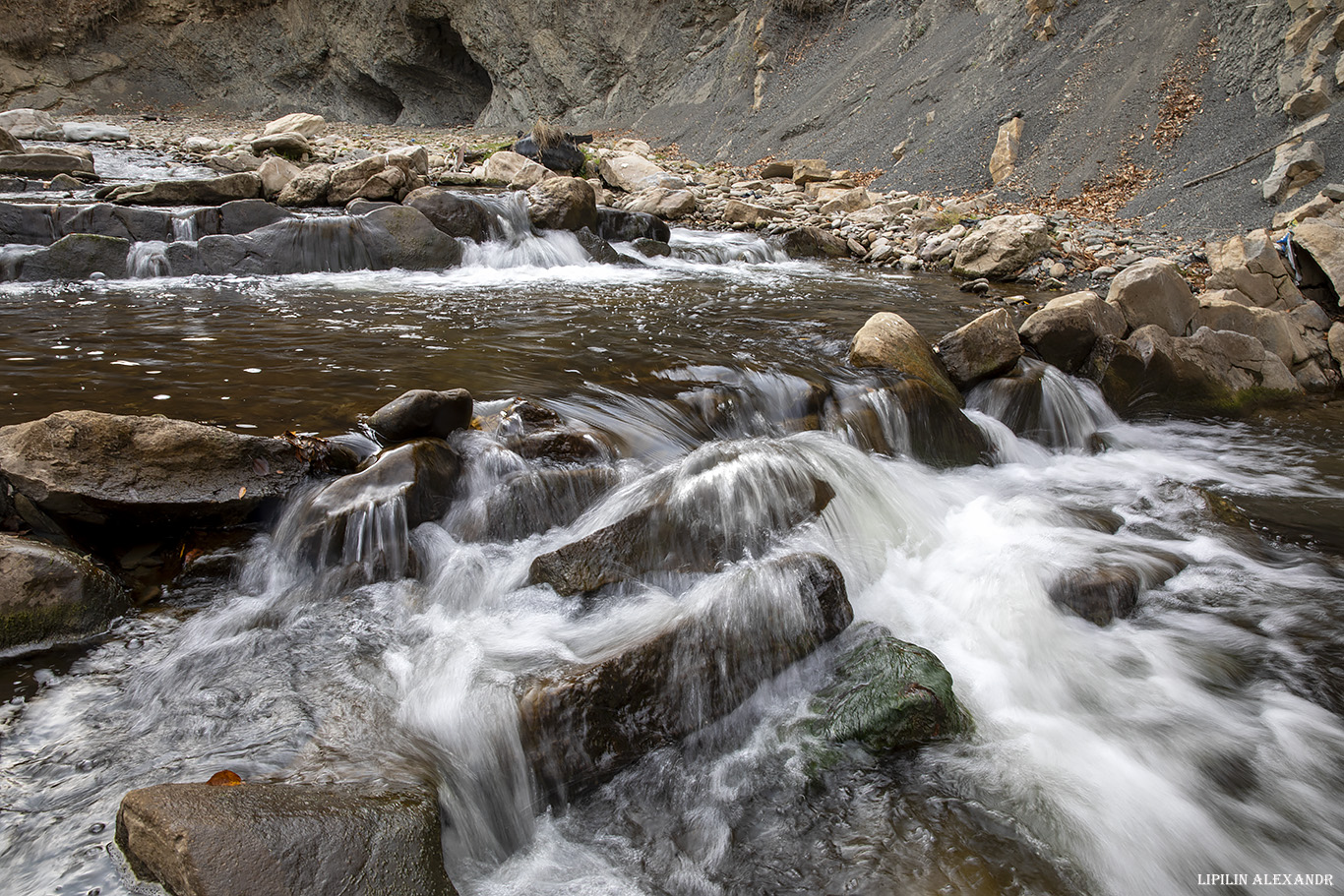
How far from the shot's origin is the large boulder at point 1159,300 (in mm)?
7074

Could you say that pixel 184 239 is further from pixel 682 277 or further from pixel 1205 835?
pixel 1205 835

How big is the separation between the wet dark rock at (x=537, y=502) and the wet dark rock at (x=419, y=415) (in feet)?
1.75

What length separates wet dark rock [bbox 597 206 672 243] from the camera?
38.9ft

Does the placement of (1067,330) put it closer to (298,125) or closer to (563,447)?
(563,447)

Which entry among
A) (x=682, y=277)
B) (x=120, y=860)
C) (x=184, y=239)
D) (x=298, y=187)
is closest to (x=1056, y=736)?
(x=120, y=860)

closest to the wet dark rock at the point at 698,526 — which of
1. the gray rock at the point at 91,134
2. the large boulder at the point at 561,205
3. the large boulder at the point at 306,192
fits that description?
the large boulder at the point at 561,205

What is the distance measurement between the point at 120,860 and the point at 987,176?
16.7m

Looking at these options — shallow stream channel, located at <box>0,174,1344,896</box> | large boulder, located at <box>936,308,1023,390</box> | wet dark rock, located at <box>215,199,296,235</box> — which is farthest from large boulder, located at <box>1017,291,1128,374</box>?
wet dark rock, located at <box>215,199,296,235</box>

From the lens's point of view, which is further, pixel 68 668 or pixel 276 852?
pixel 68 668

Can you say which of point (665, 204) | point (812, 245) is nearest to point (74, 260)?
point (665, 204)

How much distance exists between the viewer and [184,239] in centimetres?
904

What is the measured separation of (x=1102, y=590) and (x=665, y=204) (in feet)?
40.8

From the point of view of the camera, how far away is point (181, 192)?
34.3 feet

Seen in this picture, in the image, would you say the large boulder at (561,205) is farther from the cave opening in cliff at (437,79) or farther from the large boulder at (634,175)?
the cave opening in cliff at (437,79)
